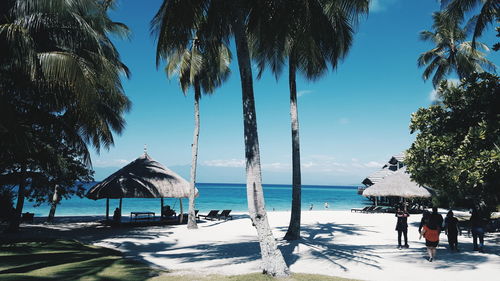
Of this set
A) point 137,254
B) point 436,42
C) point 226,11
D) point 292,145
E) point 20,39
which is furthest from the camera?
point 436,42

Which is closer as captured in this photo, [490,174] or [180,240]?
[490,174]

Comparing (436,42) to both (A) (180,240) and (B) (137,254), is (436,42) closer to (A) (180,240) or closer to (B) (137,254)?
(A) (180,240)

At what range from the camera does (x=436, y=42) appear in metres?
23.1

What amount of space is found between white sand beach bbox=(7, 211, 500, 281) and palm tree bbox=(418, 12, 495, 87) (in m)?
13.1

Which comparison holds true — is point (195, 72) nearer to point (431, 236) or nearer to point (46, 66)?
point (46, 66)

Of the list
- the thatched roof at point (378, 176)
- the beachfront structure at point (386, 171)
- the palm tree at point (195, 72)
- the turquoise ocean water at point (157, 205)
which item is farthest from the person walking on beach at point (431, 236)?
the thatched roof at point (378, 176)

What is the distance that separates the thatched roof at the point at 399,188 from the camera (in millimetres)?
23359

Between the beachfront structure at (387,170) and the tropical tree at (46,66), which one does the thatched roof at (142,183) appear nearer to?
the tropical tree at (46,66)

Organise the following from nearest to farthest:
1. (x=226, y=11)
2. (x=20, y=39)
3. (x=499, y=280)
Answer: (x=499, y=280)
(x=20, y=39)
(x=226, y=11)

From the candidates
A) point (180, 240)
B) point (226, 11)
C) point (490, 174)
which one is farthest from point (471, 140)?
point (180, 240)

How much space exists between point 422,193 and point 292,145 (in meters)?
15.6

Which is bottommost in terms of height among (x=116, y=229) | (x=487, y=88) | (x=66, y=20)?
(x=116, y=229)

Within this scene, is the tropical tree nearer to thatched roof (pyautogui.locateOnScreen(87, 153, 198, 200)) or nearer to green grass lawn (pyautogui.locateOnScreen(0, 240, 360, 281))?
green grass lawn (pyautogui.locateOnScreen(0, 240, 360, 281))

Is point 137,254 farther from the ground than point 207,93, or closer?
closer
